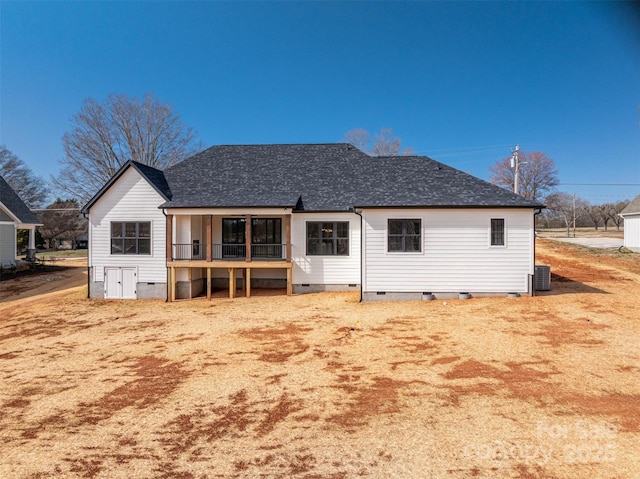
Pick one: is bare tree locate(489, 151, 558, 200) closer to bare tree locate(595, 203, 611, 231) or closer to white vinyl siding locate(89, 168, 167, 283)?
bare tree locate(595, 203, 611, 231)

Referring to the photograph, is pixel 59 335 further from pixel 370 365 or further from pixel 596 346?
pixel 596 346

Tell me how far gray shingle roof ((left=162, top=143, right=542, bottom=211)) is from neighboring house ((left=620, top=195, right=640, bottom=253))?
2018cm

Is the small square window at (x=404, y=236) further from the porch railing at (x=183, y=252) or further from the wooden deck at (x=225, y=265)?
the porch railing at (x=183, y=252)

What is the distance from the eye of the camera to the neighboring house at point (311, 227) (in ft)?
44.2

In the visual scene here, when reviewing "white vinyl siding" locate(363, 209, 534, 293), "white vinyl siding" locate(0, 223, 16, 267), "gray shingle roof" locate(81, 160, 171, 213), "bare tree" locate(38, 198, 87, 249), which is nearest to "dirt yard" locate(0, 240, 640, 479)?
"white vinyl siding" locate(363, 209, 534, 293)

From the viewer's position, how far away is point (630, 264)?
67.0 feet

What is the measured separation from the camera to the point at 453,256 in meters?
13.5

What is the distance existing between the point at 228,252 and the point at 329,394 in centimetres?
1253

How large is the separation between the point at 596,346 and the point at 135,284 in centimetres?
1673

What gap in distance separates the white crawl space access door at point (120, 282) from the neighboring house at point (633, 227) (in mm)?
33975

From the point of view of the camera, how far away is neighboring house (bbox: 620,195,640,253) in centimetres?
2569

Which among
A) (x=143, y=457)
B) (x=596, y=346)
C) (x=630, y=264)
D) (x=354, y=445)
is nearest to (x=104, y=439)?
(x=143, y=457)

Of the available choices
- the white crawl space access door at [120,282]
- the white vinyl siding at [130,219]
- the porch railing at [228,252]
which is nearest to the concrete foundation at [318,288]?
the porch railing at [228,252]

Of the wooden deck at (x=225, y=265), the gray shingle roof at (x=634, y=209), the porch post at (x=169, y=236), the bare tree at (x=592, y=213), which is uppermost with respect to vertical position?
the bare tree at (x=592, y=213)
